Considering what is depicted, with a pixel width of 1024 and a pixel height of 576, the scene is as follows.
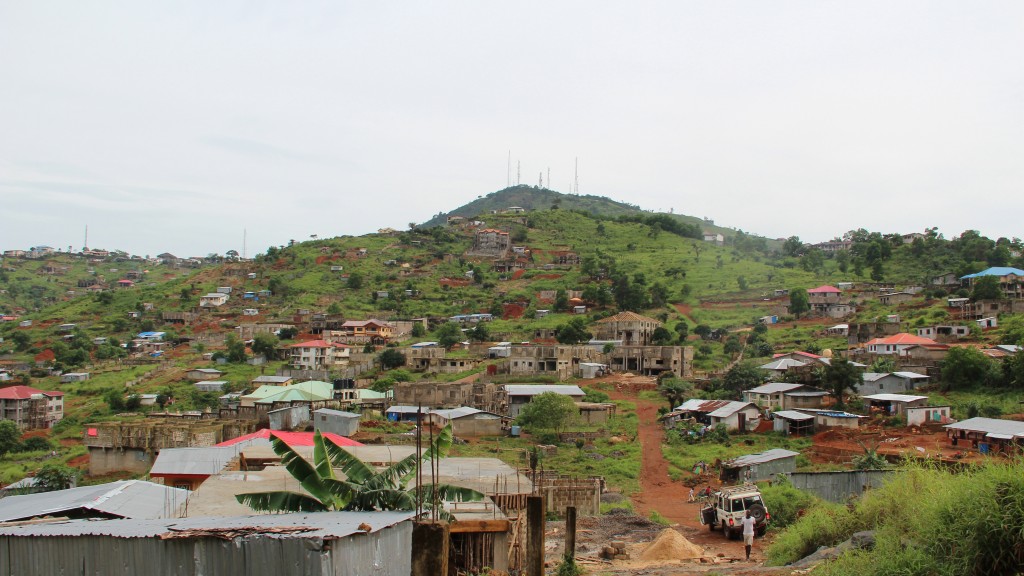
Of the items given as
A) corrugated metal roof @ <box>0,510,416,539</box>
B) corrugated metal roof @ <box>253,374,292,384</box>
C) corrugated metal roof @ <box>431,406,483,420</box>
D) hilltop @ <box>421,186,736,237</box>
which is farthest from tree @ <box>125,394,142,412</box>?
hilltop @ <box>421,186,736,237</box>

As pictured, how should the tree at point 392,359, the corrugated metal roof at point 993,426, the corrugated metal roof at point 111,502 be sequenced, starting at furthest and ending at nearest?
the tree at point 392,359
the corrugated metal roof at point 993,426
the corrugated metal roof at point 111,502

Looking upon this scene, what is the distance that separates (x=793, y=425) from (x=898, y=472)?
18160 millimetres

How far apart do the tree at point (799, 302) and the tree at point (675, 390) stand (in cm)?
1804

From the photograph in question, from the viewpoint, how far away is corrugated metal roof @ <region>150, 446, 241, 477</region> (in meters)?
19.2

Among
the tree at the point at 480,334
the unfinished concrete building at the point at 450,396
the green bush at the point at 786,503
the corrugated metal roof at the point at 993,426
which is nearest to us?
the green bush at the point at 786,503

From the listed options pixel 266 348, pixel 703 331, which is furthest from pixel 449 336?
pixel 703 331

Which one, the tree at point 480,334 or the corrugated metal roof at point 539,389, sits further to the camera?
the tree at point 480,334

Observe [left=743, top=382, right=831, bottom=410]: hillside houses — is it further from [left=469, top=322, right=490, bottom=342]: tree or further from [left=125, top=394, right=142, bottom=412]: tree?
[left=125, top=394, right=142, bottom=412]: tree

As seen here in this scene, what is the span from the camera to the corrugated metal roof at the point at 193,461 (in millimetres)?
19172

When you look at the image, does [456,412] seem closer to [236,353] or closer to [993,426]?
[993,426]

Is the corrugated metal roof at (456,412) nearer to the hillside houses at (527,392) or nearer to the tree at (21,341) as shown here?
the hillside houses at (527,392)

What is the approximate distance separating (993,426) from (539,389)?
61.3ft

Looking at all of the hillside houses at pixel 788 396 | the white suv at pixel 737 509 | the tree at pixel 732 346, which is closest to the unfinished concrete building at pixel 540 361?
the tree at pixel 732 346

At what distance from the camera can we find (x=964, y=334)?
4362cm
